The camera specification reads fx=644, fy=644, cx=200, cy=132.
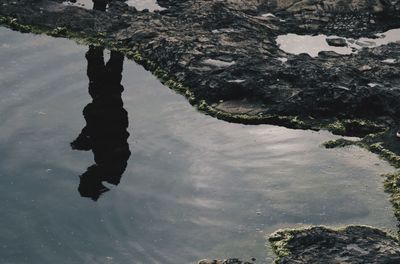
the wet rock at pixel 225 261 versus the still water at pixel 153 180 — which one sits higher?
the still water at pixel 153 180

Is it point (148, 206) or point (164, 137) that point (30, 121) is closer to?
point (164, 137)

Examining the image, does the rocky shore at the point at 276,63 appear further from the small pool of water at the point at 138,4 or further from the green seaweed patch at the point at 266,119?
the small pool of water at the point at 138,4

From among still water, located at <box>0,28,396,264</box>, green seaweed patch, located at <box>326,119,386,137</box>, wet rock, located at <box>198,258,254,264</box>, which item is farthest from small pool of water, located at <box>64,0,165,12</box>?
wet rock, located at <box>198,258,254,264</box>

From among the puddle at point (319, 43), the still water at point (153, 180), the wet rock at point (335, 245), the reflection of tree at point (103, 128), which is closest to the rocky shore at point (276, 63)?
the wet rock at point (335, 245)

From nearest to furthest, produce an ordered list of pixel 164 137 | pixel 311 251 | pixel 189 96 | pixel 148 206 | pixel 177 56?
1. pixel 311 251
2. pixel 148 206
3. pixel 164 137
4. pixel 189 96
5. pixel 177 56

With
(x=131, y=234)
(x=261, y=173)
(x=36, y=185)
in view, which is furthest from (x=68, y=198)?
(x=261, y=173)

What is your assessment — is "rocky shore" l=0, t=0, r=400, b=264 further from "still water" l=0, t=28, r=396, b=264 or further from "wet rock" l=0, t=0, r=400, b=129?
→ "still water" l=0, t=28, r=396, b=264

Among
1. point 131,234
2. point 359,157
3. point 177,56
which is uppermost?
point 177,56
